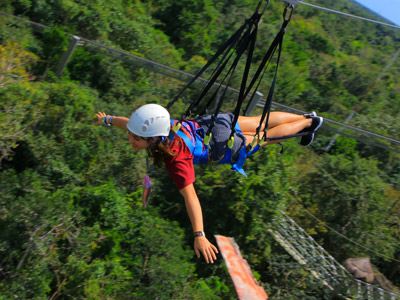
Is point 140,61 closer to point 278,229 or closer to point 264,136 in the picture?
point 278,229

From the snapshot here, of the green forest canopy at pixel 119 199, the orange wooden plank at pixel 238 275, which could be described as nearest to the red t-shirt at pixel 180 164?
the orange wooden plank at pixel 238 275

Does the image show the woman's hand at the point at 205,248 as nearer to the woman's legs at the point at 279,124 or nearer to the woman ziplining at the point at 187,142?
the woman ziplining at the point at 187,142

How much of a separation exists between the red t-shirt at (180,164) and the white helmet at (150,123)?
12cm

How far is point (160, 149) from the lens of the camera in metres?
3.67

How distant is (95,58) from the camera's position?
11312 mm

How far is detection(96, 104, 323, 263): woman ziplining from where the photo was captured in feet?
11.5

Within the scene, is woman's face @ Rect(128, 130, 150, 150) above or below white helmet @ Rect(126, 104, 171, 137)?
below

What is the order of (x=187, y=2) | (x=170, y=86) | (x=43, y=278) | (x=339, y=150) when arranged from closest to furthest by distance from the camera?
(x=43, y=278) → (x=170, y=86) → (x=339, y=150) → (x=187, y=2)

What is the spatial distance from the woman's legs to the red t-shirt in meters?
0.81

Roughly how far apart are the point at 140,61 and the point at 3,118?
11.3 feet

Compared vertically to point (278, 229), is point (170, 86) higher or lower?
higher

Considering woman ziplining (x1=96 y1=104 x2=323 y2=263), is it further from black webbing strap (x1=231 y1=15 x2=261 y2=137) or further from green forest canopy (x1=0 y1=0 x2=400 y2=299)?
green forest canopy (x1=0 y1=0 x2=400 y2=299)

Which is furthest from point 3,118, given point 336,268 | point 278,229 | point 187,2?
point 187,2

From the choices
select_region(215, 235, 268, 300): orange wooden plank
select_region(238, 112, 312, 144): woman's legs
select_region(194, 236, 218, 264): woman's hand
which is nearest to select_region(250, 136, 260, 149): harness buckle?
select_region(238, 112, 312, 144): woman's legs
